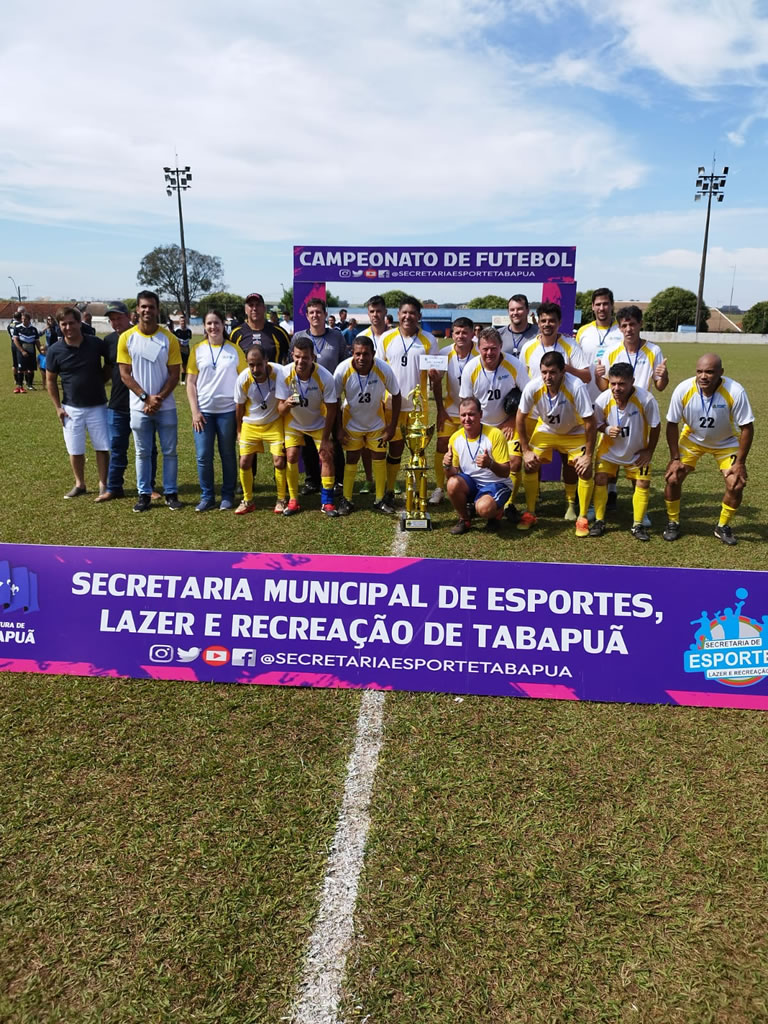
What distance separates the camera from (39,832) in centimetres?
270

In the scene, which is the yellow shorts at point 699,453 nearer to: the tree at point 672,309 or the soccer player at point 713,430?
the soccer player at point 713,430

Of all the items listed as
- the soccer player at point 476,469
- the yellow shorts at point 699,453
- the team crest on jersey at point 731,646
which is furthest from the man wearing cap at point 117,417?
the team crest on jersey at point 731,646

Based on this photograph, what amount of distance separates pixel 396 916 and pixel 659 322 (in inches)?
2740

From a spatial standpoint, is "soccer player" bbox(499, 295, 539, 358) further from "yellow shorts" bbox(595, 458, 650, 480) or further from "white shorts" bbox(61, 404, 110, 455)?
"white shorts" bbox(61, 404, 110, 455)

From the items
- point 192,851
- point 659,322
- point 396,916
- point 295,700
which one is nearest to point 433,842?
point 396,916

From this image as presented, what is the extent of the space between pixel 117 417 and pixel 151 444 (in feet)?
2.23

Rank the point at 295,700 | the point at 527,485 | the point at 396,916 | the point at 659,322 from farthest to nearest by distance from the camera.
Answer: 1. the point at 659,322
2. the point at 527,485
3. the point at 295,700
4. the point at 396,916

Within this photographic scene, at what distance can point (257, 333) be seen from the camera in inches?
285

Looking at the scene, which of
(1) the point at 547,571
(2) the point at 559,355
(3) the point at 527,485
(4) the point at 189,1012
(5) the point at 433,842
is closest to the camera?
(4) the point at 189,1012

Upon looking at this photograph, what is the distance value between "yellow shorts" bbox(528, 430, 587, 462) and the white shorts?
4.63m

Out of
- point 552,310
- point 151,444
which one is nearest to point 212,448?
point 151,444

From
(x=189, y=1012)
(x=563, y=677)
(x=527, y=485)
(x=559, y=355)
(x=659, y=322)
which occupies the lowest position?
(x=189, y=1012)

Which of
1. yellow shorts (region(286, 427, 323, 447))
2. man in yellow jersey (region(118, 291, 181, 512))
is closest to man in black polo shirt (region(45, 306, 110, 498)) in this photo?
man in yellow jersey (region(118, 291, 181, 512))

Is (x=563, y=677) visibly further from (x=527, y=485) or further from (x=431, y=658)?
(x=527, y=485)
